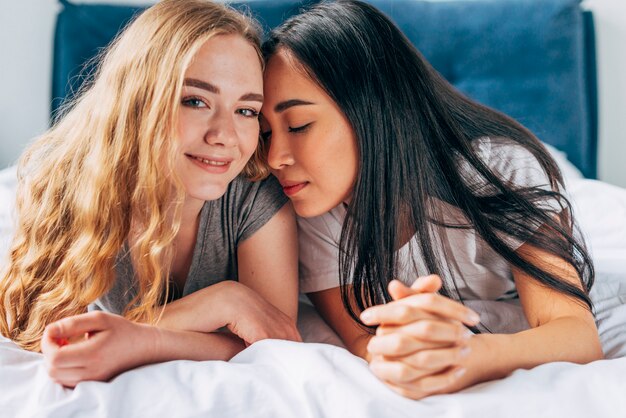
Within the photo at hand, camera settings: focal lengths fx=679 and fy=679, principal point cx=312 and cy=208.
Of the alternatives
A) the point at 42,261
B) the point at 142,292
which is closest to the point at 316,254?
the point at 142,292

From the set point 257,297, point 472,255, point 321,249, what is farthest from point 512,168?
point 257,297

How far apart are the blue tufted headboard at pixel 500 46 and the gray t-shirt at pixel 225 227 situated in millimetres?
1026

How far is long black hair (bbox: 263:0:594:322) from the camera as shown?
1096 millimetres

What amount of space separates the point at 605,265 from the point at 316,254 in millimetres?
623

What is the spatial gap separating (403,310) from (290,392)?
160 mm

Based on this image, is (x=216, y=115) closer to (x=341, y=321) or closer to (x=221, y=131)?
(x=221, y=131)

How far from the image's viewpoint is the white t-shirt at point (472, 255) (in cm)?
117

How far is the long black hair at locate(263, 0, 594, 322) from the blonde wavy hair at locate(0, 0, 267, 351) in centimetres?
14

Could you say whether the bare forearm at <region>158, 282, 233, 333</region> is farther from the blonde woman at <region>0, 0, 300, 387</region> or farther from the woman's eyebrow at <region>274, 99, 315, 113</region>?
the woman's eyebrow at <region>274, 99, 315, 113</region>

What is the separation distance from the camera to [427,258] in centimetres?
112

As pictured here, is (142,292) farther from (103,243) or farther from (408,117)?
(408,117)

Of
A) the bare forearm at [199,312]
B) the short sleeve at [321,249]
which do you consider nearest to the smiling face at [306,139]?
the short sleeve at [321,249]

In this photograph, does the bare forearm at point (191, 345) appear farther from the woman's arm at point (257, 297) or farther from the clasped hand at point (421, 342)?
the clasped hand at point (421, 342)

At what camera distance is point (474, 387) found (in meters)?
0.80
